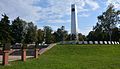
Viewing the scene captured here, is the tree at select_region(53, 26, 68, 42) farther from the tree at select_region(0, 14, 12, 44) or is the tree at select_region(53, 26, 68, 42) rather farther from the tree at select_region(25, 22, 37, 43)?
the tree at select_region(0, 14, 12, 44)

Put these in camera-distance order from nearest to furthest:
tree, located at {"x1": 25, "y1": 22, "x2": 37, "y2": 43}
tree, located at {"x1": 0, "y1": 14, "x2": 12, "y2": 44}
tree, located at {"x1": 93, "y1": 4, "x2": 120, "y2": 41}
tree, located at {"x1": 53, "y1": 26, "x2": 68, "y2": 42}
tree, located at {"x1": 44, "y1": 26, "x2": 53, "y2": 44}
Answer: tree, located at {"x1": 0, "y1": 14, "x2": 12, "y2": 44}, tree, located at {"x1": 93, "y1": 4, "x2": 120, "y2": 41}, tree, located at {"x1": 25, "y1": 22, "x2": 37, "y2": 43}, tree, located at {"x1": 44, "y1": 26, "x2": 53, "y2": 44}, tree, located at {"x1": 53, "y1": 26, "x2": 68, "y2": 42}

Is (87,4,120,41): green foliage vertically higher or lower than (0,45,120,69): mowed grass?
higher

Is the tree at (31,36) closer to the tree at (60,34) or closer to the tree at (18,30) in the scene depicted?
the tree at (18,30)

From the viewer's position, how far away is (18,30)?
8012 centimetres

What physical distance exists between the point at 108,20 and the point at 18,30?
2894 centimetres

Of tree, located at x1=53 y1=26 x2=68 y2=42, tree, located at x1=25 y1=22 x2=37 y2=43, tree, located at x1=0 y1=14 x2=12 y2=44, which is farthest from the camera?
tree, located at x1=53 y1=26 x2=68 y2=42

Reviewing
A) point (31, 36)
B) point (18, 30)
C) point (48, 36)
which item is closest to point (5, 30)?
point (31, 36)

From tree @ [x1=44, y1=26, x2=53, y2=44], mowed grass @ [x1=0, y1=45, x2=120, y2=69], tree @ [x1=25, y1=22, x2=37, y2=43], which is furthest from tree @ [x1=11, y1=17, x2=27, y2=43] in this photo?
mowed grass @ [x1=0, y1=45, x2=120, y2=69]

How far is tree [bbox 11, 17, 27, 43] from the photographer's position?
255ft

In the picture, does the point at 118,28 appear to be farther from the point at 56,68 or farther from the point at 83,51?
the point at 56,68

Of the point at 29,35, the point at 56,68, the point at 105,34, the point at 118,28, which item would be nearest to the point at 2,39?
the point at 29,35

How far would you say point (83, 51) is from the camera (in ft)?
121

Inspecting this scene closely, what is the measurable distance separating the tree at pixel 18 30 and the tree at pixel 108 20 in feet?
79.1

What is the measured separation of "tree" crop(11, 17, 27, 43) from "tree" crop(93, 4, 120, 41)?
24107 millimetres
